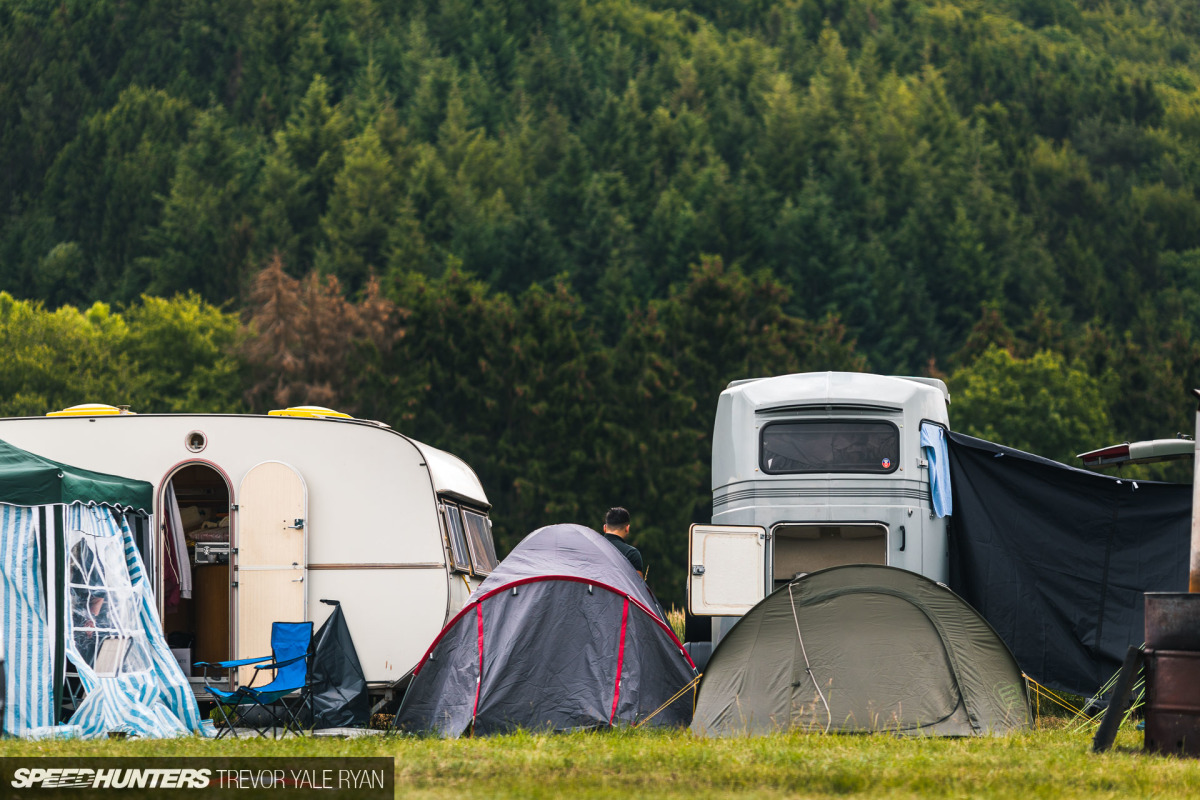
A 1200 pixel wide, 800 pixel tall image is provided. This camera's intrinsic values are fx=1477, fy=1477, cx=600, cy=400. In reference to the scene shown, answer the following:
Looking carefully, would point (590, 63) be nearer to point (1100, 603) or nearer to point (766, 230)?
point (766, 230)

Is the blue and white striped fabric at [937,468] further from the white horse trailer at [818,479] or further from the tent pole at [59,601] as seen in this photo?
the tent pole at [59,601]

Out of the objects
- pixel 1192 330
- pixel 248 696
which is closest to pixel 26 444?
pixel 248 696

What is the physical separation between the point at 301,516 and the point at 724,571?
340 cm

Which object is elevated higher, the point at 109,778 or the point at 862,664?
the point at 862,664

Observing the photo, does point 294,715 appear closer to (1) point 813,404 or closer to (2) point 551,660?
(2) point 551,660

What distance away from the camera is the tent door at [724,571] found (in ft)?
38.0

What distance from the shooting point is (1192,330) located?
6050 centimetres

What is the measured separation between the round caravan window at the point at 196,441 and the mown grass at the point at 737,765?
3.00 m

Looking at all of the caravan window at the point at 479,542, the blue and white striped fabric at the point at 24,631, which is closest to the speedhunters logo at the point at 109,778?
the blue and white striped fabric at the point at 24,631

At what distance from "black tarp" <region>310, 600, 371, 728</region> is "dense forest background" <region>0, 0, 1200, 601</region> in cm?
2823

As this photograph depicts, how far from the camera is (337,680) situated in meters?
11.3

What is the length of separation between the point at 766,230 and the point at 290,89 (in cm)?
3019

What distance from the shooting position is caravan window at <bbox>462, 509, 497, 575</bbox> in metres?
13.6

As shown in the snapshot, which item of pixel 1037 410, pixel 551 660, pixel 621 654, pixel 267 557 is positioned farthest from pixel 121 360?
pixel 621 654
